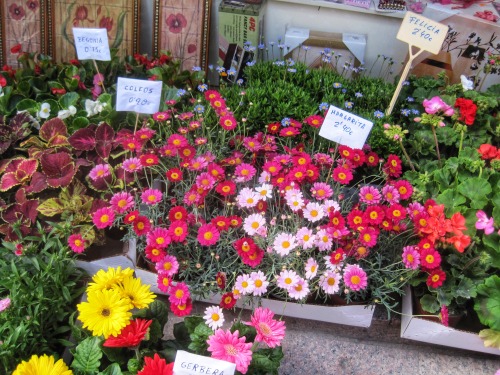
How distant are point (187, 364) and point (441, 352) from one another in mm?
936

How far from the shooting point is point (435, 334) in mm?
1460

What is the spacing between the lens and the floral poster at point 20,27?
236 cm

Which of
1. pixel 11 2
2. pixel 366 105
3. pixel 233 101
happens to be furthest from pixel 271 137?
pixel 11 2

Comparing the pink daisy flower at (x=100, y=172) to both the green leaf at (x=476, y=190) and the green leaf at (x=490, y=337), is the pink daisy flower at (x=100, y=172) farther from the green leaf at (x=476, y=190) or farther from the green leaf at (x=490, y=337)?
the green leaf at (x=490, y=337)

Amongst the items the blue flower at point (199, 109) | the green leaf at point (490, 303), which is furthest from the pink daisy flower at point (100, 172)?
the green leaf at point (490, 303)

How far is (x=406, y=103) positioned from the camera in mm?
2064

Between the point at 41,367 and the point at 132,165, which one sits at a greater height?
the point at 132,165

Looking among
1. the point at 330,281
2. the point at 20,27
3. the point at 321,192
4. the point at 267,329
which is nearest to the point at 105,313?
the point at 267,329

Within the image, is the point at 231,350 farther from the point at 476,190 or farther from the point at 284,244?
the point at 476,190

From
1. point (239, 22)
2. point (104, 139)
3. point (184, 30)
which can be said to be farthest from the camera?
point (184, 30)

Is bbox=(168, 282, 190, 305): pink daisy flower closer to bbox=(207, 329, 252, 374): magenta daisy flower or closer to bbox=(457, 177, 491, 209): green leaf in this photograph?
bbox=(207, 329, 252, 374): magenta daisy flower

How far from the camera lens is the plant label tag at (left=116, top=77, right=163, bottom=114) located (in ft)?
5.49

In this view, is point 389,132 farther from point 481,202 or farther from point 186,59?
point 186,59

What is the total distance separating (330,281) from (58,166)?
3.18ft
